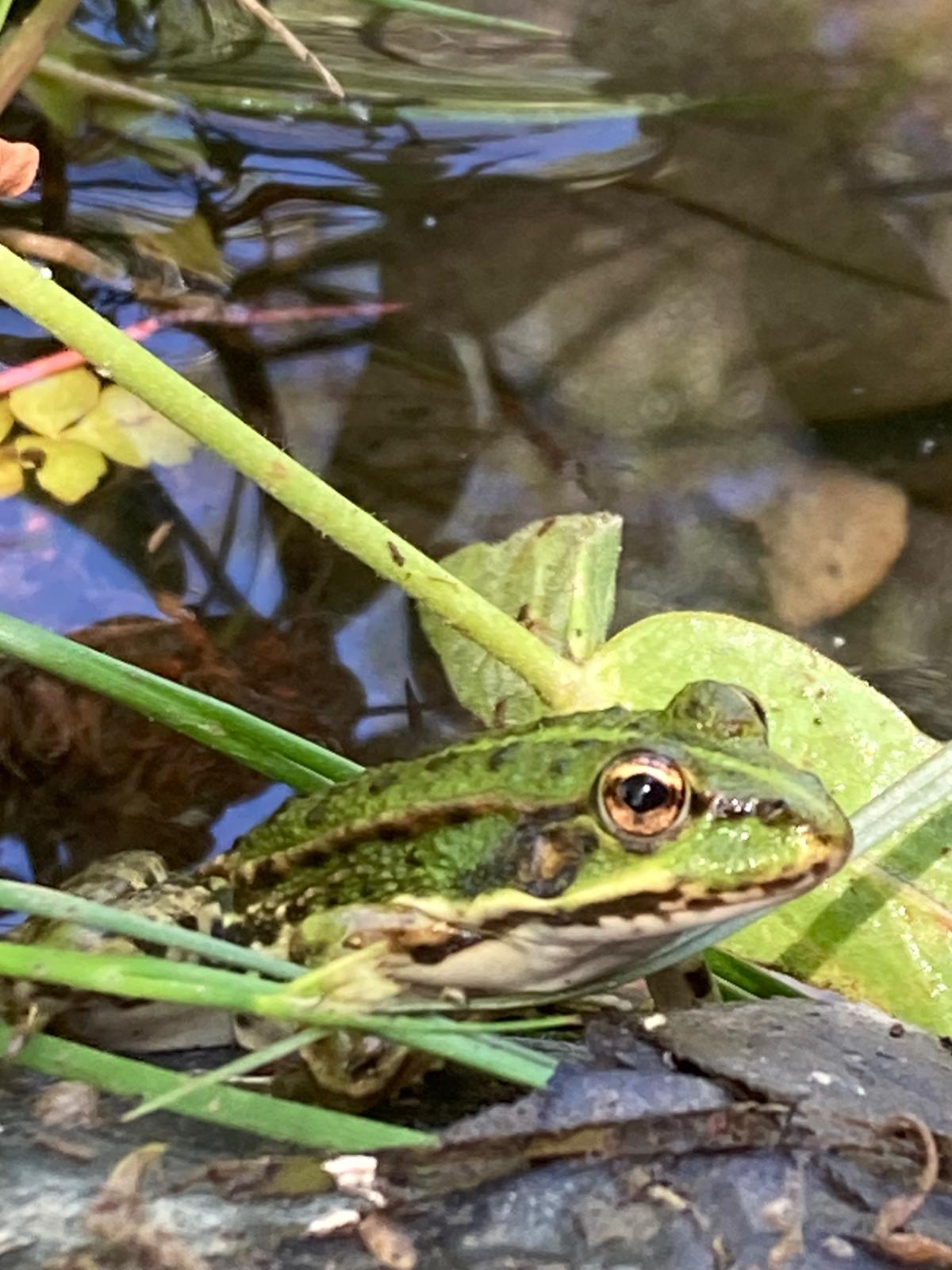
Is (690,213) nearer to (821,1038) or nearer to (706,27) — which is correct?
(706,27)

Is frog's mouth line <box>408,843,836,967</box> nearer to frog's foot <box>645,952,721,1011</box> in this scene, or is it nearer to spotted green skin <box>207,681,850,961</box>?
spotted green skin <box>207,681,850,961</box>

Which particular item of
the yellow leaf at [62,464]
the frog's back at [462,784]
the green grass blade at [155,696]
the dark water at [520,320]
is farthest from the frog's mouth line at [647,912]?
the yellow leaf at [62,464]

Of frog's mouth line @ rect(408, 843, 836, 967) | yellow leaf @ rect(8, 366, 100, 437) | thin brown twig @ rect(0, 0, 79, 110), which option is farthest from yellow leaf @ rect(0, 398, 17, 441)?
frog's mouth line @ rect(408, 843, 836, 967)

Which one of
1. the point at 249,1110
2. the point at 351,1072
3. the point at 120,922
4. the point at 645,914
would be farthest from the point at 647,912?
the point at 120,922

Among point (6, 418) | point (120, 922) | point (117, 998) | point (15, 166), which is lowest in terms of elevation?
point (117, 998)

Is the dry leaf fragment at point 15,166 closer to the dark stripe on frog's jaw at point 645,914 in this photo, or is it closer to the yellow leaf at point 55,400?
the yellow leaf at point 55,400

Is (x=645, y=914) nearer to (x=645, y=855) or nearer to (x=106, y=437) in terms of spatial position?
(x=645, y=855)

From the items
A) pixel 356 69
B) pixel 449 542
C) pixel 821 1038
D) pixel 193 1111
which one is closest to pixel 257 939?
pixel 193 1111
